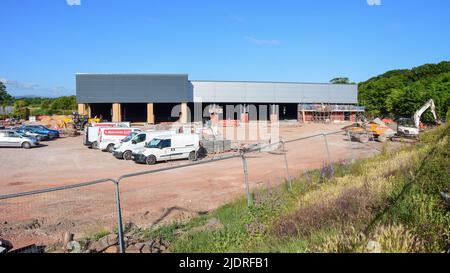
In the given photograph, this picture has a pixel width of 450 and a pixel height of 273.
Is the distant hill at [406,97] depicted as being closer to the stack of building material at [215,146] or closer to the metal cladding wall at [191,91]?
the metal cladding wall at [191,91]

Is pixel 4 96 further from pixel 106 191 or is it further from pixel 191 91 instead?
pixel 106 191

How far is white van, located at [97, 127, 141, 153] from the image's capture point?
32.8 m

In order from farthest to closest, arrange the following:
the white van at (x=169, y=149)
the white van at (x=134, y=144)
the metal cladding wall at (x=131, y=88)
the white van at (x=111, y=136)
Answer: the metal cladding wall at (x=131, y=88) → the white van at (x=111, y=136) → the white van at (x=134, y=144) → the white van at (x=169, y=149)

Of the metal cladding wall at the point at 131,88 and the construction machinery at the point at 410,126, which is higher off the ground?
the metal cladding wall at the point at 131,88

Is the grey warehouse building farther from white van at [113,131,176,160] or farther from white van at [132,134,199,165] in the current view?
white van at [132,134,199,165]

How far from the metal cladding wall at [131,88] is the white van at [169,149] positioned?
4180 cm

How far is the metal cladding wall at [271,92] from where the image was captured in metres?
74.2

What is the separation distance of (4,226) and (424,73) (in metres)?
125

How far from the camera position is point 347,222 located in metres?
6.53

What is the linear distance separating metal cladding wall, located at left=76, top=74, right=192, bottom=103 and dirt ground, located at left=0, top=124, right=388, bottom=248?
38.3 m

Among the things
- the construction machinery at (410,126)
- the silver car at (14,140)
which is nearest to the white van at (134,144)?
the silver car at (14,140)

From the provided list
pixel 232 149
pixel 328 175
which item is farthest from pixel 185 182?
pixel 232 149

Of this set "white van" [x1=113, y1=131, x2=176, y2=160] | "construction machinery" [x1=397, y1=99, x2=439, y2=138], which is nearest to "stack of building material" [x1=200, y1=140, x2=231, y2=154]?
"white van" [x1=113, y1=131, x2=176, y2=160]
